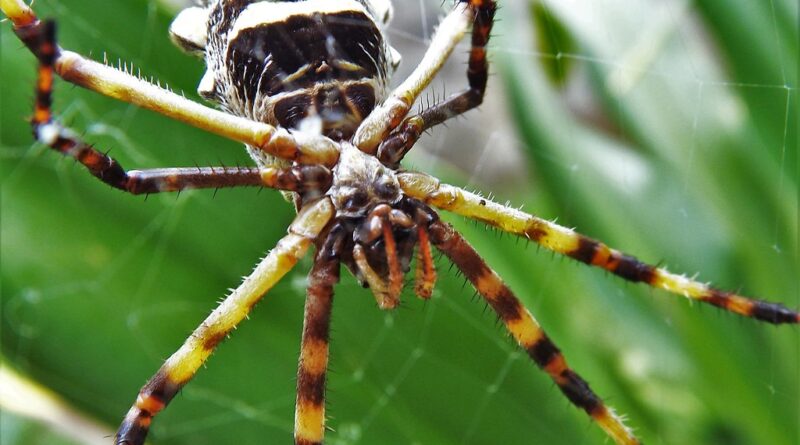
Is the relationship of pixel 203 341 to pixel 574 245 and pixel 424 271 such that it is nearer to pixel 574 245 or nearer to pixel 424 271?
pixel 424 271

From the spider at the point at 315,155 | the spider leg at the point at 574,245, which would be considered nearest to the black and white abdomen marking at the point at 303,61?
the spider at the point at 315,155

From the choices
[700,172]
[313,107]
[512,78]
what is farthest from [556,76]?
[313,107]

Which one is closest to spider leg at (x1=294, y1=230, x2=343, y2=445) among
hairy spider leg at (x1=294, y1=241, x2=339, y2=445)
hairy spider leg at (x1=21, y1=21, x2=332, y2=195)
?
hairy spider leg at (x1=294, y1=241, x2=339, y2=445)

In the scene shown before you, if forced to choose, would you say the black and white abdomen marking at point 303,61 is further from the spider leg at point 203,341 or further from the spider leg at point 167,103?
the spider leg at point 203,341

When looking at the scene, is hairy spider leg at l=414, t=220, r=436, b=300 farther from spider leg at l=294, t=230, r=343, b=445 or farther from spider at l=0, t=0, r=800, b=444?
spider leg at l=294, t=230, r=343, b=445

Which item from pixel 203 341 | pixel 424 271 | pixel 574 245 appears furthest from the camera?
pixel 574 245

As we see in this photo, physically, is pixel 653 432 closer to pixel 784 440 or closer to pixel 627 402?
pixel 627 402

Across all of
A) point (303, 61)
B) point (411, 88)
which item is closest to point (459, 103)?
point (411, 88)
